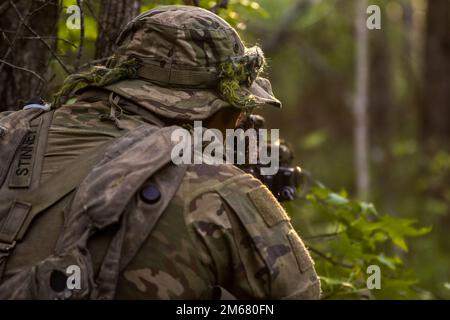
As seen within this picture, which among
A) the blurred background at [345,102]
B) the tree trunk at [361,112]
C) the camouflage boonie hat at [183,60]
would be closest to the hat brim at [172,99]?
the camouflage boonie hat at [183,60]

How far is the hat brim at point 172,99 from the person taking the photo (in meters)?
2.86

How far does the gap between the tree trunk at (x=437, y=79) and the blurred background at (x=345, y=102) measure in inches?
0.7

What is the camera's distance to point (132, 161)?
8.27 feet

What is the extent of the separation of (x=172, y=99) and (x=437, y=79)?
37.1ft

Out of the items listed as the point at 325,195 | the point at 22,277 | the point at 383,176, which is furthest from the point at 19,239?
the point at 383,176

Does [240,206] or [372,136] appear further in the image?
[372,136]

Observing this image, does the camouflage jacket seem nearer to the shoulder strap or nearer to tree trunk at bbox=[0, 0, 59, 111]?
the shoulder strap

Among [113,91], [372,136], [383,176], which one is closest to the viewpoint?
[113,91]

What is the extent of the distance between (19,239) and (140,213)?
394 millimetres

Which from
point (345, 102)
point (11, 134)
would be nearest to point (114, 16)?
point (11, 134)

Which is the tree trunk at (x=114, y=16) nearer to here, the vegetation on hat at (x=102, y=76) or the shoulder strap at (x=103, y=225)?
the vegetation on hat at (x=102, y=76)

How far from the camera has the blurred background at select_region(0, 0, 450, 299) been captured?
12.6ft

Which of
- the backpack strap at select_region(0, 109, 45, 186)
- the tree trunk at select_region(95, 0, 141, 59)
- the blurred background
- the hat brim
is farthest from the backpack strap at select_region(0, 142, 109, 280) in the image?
the tree trunk at select_region(95, 0, 141, 59)
